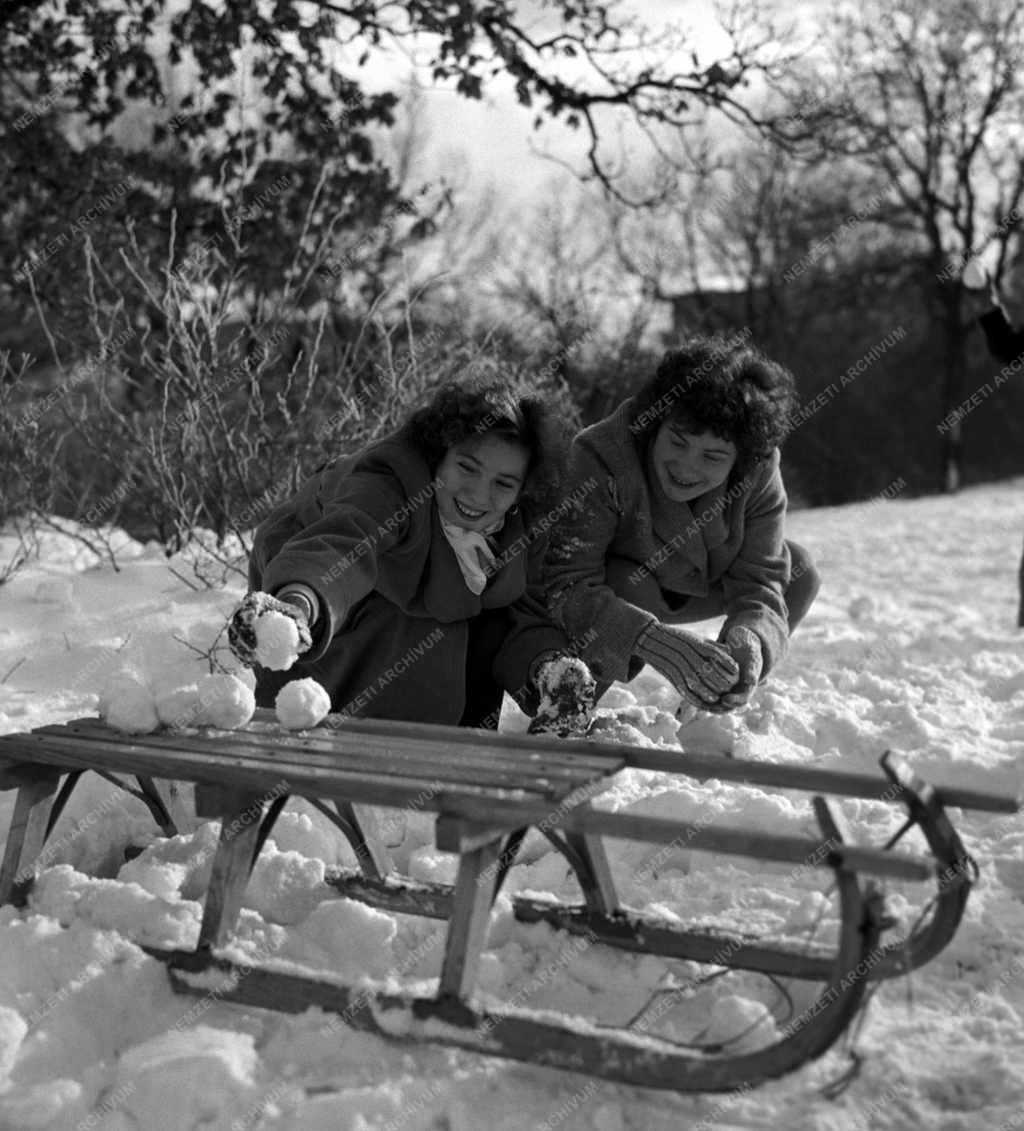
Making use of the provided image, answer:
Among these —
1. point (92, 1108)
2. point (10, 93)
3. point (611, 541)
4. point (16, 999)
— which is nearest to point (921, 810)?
point (92, 1108)

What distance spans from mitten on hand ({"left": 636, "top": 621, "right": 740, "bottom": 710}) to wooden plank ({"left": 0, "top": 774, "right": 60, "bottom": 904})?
143 centimetres

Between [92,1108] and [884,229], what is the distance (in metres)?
24.1

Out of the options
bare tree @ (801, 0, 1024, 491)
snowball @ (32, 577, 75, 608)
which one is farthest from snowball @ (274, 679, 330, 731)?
bare tree @ (801, 0, 1024, 491)

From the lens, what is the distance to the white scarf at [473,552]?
3.22m

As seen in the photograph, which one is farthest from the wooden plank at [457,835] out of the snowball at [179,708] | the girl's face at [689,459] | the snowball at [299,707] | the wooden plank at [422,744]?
the girl's face at [689,459]

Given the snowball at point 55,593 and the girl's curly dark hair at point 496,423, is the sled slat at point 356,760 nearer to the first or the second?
the girl's curly dark hair at point 496,423

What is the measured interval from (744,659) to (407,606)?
Answer: 86 centimetres

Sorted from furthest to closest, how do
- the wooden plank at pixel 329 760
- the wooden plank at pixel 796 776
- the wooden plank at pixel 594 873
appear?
1. the wooden plank at pixel 594 873
2. the wooden plank at pixel 329 760
3. the wooden plank at pixel 796 776

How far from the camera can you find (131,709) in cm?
250

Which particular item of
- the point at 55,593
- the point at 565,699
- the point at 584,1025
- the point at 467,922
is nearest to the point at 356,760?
the point at 467,922

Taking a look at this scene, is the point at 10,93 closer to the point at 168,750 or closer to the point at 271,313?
the point at 271,313

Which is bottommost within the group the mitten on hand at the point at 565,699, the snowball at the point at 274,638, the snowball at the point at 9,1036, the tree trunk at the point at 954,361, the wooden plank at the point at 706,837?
the snowball at the point at 9,1036

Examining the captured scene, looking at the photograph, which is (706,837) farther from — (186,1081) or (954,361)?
(954,361)

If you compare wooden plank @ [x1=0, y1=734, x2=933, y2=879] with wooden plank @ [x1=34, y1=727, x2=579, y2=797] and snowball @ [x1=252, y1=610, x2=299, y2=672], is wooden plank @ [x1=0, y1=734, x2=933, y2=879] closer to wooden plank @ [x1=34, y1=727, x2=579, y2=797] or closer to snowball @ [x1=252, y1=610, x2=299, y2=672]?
wooden plank @ [x1=34, y1=727, x2=579, y2=797]
